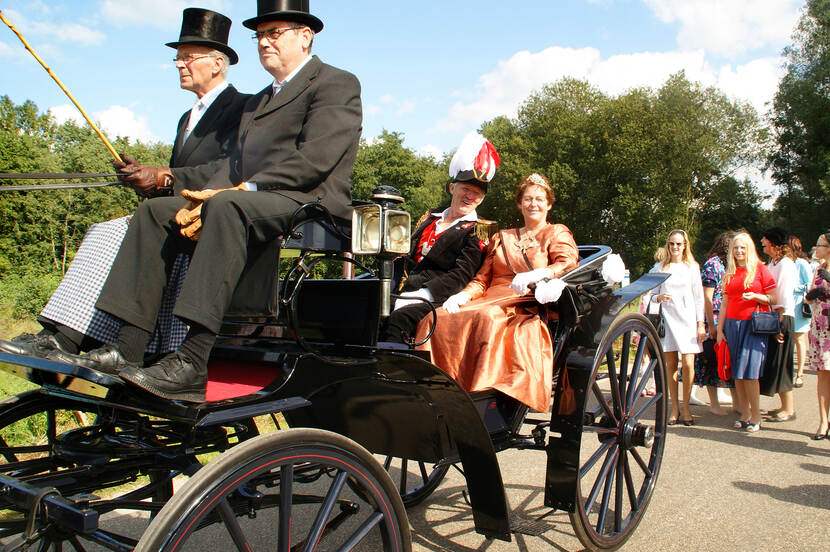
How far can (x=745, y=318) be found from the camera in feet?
20.2

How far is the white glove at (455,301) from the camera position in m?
2.93

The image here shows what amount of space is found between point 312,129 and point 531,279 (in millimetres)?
1288

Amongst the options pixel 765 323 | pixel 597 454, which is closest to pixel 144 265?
pixel 597 454

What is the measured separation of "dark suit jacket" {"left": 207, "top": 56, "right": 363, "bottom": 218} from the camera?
2381mm

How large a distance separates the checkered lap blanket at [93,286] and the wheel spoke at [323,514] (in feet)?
2.97

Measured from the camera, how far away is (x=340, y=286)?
232 cm

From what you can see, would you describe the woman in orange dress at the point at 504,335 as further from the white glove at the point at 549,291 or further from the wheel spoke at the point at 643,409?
the wheel spoke at the point at 643,409

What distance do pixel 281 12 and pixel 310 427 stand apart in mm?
1671

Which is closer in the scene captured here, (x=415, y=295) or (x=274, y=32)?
(x=274, y=32)

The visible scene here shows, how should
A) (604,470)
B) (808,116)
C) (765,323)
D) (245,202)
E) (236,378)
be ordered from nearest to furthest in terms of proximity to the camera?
1. (245,202)
2. (236,378)
3. (604,470)
4. (765,323)
5. (808,116)

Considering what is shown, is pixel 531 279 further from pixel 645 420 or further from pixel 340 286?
pixel 645 420

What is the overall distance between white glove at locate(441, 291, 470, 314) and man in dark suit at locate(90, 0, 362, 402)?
766 millimetres

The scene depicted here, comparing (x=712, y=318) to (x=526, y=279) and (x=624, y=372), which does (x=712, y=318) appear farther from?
(x=526, y=279)

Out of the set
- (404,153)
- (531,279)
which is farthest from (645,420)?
(404,153)
